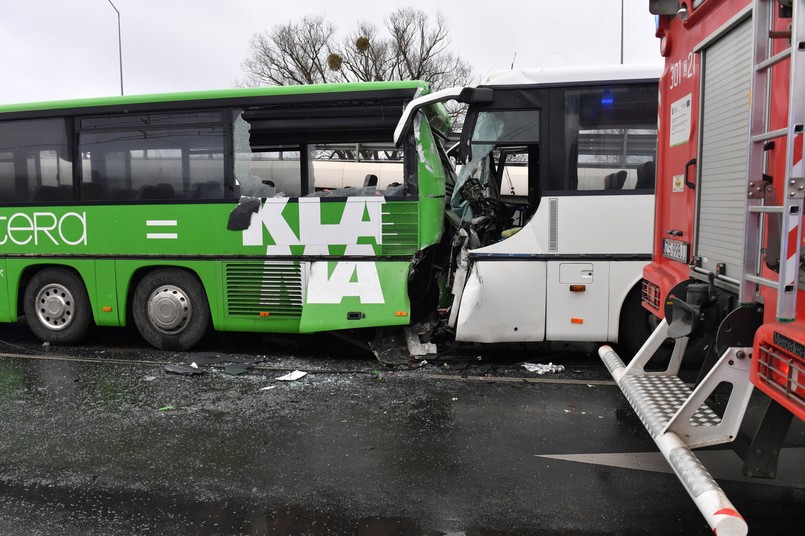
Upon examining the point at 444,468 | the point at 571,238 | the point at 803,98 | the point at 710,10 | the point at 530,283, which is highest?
the point at 710,10

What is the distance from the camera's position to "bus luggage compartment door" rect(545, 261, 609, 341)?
6.35m

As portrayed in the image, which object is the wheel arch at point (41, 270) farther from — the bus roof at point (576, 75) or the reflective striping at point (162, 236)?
the bus roof at point (576, 75)

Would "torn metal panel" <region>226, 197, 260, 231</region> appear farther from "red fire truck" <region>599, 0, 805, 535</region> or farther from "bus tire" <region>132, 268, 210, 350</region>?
"red fire truck" <region>599, 0, 805, 535</region>

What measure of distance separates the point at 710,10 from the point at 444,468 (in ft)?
11.2

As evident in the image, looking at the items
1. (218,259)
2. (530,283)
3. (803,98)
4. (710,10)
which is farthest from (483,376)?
(803,98)

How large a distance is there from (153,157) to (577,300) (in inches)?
204

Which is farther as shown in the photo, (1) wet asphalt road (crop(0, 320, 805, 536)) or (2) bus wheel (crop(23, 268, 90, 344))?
(2) bus wheel (crop(23, 268, 90, 344))

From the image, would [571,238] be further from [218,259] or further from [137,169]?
Answer: [137,169]

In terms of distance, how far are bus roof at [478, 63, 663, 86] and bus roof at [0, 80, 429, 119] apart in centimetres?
103

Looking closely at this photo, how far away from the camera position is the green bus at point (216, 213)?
6.80 metres

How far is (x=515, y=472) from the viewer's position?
4.19m

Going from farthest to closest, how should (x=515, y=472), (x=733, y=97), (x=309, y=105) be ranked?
(x=309, y=105) → (x=515, y=472) → (x=733, y=97)

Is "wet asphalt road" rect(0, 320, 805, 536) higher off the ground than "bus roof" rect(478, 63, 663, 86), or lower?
lower

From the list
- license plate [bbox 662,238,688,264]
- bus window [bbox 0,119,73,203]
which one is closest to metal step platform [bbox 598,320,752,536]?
license plate [bbox 662,238,688,264]
